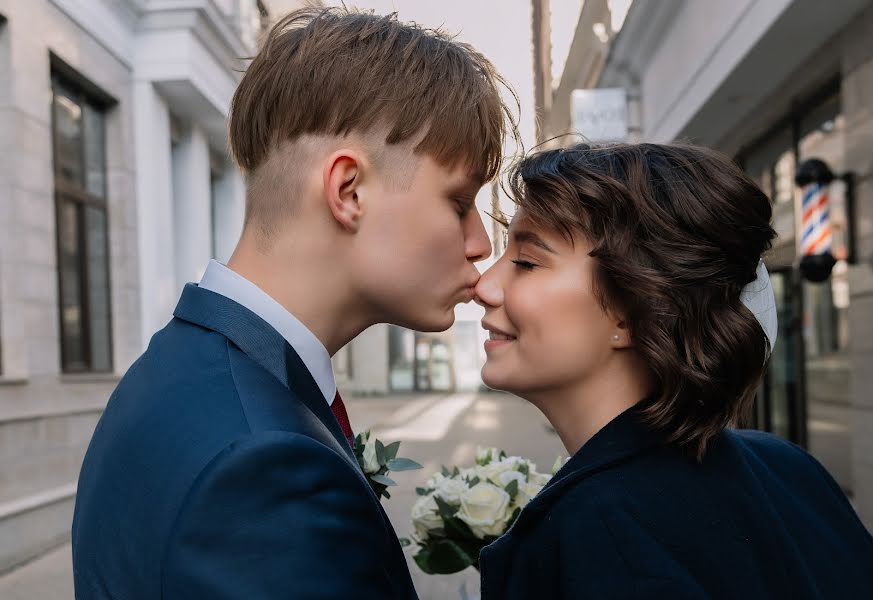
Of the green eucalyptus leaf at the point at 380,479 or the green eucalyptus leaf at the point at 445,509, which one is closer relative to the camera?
the green eucalyptus leaf at the point at 380,479

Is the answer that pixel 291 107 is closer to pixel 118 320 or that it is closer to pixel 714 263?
pixel 714 263

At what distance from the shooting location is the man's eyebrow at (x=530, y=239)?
1.66 m

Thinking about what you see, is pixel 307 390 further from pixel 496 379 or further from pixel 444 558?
pixel 444 558

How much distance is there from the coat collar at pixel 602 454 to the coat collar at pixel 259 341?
0.34m

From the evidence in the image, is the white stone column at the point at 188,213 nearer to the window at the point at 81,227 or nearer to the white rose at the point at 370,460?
the window at the point at 81,227

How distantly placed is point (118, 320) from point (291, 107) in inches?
308

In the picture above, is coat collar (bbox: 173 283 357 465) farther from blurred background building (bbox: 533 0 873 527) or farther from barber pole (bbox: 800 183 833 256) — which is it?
barber pole (bbox: 800 183 833 256)

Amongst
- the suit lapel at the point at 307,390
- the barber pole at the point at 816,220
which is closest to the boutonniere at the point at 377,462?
the suit lapel at the point at 307,390

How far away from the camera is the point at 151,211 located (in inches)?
366

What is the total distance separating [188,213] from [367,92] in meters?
10.6

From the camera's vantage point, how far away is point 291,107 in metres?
1.45

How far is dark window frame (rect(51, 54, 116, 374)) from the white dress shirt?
6.63 metres

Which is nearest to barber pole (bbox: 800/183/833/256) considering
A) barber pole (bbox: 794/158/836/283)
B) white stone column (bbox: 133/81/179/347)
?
barber pole (bbox: 794/158/836/283)

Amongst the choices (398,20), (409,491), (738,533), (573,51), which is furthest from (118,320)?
(573,51)
